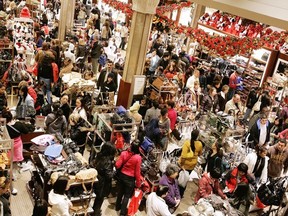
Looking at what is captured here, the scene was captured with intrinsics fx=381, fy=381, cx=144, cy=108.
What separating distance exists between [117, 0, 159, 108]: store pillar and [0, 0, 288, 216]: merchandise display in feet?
0.09

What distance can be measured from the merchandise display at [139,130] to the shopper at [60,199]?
1 centimetres

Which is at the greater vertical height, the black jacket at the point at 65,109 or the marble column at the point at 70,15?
the marble column at the point at 70,15

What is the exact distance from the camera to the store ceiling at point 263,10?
7266mm

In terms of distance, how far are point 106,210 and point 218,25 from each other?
11.7 metres

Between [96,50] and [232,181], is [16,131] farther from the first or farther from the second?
[96,50]

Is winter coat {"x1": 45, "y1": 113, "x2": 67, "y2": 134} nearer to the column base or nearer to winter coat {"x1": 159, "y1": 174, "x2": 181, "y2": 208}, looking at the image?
winter coat {"x1": 159, "y1": 174, "x2": 181, "y2": 208}

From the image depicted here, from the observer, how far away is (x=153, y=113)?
8.80 metres

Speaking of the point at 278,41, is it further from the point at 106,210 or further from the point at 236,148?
the point at 106,210

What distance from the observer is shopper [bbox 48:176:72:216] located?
17.4 feet

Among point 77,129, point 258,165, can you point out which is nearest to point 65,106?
point 77,129

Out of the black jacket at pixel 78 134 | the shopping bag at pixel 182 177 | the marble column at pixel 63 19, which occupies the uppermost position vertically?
the marble column at pixel 63 19

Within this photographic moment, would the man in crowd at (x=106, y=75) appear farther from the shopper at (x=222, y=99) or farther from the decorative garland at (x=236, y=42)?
the decorative garland at (x=236, y=42)

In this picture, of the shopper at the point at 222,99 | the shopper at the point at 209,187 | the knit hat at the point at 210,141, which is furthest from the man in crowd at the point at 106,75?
the shopper at the point at 209,187

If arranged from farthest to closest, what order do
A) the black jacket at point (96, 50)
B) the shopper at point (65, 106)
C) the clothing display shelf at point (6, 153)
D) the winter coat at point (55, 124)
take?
1. the black jacket at point (96, 50)
2. the shopper at point (65, 106)
3. the winter coat at point (55, 124)
4. the clothing display shelf at point (6, 153)
